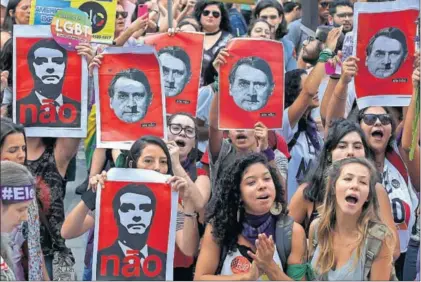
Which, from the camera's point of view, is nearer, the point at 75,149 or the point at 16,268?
the point at 16,268

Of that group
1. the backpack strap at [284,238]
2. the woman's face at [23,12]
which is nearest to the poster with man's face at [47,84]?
the backpack strap at [284,238]

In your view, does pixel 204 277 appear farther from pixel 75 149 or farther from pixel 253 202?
pixel 75 149

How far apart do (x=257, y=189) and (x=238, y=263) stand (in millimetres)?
392

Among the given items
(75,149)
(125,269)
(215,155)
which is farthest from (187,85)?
(125,269)

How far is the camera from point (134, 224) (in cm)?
671

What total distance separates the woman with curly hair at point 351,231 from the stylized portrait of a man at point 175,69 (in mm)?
2253

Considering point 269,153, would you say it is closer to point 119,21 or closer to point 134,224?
point 134,224

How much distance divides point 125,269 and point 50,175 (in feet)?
3.32

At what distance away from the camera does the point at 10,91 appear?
7914 millimetres

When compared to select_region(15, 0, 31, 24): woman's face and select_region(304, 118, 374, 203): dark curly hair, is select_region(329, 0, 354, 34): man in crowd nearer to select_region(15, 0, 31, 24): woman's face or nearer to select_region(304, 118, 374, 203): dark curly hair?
select_region(15, 0, 31, 24): woman's face

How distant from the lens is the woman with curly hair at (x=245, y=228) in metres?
6.35

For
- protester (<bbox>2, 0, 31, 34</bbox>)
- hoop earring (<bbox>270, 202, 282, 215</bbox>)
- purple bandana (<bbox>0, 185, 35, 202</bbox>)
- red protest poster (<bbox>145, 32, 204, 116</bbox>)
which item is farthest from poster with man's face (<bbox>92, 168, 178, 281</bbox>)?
protester (<bbox>2, 0, 31, 34</bbox>)

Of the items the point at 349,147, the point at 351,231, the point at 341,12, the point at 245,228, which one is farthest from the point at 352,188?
the point at 341,12

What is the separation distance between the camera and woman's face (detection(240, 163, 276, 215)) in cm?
647
